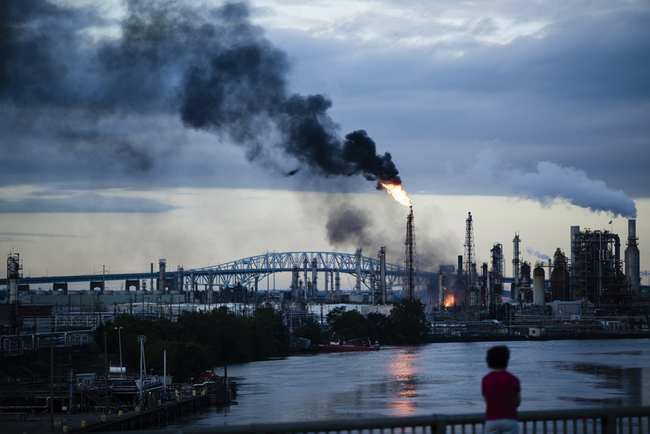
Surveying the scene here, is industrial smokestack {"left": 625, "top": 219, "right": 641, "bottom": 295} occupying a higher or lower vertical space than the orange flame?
higher

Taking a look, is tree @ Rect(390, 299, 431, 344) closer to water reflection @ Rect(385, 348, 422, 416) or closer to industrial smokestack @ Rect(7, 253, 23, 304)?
water reflection @ Rect(385, 348, 422, 416)

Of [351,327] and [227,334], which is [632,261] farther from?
[227,334]

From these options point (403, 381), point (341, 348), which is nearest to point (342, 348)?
point (341, 348)

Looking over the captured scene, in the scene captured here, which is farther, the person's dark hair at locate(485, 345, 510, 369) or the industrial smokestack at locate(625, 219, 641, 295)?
the industrial smokestack at locate(625, 219, 641, 295)

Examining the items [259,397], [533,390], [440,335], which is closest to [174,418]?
[259,397]

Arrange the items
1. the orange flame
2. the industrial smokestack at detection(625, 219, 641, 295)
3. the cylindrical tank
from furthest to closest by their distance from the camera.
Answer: the orange flame < the cylindrical tank < the industrial smokestack at detection(625, 219, 641, 295)

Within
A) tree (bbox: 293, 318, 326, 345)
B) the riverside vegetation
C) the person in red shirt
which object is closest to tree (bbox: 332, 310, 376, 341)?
the riverside vegetation

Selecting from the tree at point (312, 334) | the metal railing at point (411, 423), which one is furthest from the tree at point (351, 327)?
the metal railing at point (411, 423)
